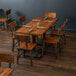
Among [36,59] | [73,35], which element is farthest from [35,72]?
[73,35]

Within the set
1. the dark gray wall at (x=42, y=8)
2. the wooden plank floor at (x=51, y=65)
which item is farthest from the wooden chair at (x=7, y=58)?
the dark gray wall at (x=42, y=8)

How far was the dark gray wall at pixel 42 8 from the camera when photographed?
530 cm

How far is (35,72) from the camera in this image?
10.6 ft

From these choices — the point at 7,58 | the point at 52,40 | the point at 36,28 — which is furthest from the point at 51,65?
the point at 7,58

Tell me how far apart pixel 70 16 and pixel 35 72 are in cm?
291

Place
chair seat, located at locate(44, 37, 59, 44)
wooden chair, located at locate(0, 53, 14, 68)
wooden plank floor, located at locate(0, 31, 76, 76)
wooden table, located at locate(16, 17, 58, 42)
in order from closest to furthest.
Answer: wooden chair, located at locate(0, 53, 14, 68) < wooden plank floor, located at locate(0, 31, 76, 76) < wooden table, located at locate(16, 17, 58, 42) < chair seat, located at locate(44, 37, 59, 44)

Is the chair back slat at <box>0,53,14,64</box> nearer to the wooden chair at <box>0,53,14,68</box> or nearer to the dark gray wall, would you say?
the wooden chair at <box>0,53,14,68</box>

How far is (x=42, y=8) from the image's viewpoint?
5.55 metres

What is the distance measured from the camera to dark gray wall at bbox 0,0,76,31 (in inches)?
209

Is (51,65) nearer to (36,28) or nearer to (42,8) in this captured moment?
(36,28)

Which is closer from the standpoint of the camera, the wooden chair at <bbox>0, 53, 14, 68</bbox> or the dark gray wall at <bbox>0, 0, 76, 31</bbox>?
the wooden chair at <bbox>0, 53, 14, 68</bbox>

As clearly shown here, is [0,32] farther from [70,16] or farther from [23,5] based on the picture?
[70,16]

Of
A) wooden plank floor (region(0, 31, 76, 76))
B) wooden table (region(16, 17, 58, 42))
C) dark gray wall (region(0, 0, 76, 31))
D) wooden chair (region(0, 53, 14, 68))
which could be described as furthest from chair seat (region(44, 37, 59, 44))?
dark gray wall (region(0, 0, 76, 31))

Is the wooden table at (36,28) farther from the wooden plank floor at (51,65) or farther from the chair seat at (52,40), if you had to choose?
the wooden plank floor at (51,65)
